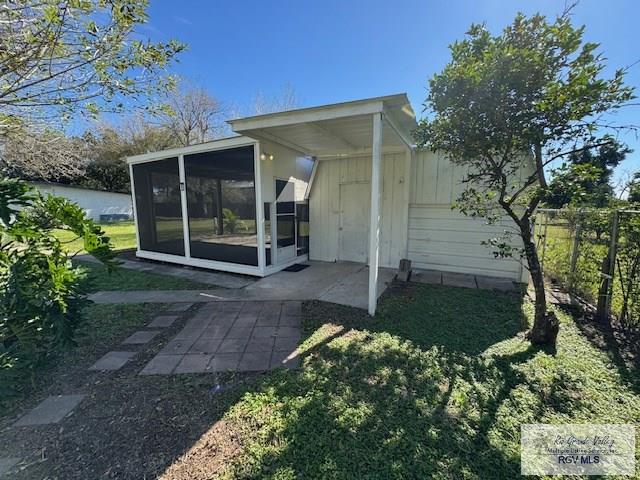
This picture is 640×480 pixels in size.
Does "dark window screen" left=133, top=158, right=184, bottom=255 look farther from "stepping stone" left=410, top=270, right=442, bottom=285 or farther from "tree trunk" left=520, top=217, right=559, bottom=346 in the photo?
"tree trunk" left=520, top=217, right=559, bottom=346

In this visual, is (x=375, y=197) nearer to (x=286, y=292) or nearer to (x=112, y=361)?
(x=286, y=292)

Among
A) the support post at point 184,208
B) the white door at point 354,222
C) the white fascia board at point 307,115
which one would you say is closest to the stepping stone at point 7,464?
the white fascia board at point 307,115

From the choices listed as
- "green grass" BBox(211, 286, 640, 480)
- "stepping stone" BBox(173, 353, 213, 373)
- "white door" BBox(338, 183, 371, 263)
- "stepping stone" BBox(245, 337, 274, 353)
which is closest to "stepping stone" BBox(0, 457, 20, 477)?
"stepping stone" BBox(173, 353, 213, 373)

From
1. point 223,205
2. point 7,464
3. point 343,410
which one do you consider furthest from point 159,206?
point 343,410

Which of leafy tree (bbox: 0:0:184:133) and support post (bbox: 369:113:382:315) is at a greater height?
leafy tree (bbox: 0:0:184:133)

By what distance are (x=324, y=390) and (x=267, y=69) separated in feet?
41.4

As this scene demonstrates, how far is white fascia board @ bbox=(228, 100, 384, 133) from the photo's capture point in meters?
3.57

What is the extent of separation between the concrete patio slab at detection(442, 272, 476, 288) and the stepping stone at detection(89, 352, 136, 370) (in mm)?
5137

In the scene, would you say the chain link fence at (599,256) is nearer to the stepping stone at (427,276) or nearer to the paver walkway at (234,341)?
the stepping stone at (427,276)

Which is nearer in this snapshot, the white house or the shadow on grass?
the shadow on grass

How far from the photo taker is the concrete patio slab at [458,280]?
5210mm

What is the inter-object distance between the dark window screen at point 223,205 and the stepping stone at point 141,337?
253 cm

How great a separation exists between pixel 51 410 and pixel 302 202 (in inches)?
223

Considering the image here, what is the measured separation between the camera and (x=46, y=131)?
4.77 meters
